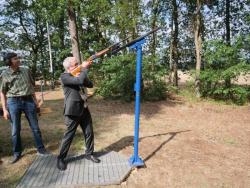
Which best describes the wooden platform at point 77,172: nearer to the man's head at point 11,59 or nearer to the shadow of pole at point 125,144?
the shadow of pole at point 125,144

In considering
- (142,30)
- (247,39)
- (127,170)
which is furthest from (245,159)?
(142,30)

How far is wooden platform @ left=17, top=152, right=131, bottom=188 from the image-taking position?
14.5ft

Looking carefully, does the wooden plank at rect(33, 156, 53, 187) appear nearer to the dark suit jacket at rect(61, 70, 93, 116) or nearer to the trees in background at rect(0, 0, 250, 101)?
the dark suit jacket at rect(61, 70, 93, 116)

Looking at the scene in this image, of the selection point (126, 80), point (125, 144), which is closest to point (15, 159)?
point (125, 144)

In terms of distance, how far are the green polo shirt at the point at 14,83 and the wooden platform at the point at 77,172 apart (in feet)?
3.99

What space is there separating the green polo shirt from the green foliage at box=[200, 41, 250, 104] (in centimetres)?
779

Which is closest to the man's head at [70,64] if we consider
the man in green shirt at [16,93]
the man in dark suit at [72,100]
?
the man in dark suit at [72,100]

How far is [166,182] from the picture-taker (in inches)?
180

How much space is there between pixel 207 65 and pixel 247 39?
1700mm

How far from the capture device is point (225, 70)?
36.6ft

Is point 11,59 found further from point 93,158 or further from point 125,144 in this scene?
point 125,144

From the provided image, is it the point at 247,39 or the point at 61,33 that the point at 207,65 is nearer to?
the point at 247,39

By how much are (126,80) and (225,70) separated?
145 inches

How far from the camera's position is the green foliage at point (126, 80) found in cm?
1204
